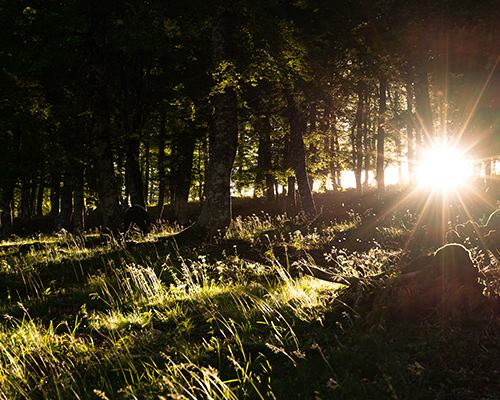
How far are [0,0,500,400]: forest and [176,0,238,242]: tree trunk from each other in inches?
1.9

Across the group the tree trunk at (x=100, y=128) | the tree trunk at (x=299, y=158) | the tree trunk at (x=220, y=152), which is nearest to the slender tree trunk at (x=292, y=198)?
the tree trunk at (x=299, y=158)

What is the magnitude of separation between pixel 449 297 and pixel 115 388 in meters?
3.71

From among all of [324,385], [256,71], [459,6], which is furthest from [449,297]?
[459,6]

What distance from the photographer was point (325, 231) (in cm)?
1170

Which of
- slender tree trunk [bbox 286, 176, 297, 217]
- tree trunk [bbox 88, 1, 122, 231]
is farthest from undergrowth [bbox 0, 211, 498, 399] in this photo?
slender tree trunk [bbox 286, 176, 297, 217]

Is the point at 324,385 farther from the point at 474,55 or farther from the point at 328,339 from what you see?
the point at 474,55

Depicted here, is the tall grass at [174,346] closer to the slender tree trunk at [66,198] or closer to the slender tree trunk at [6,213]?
the slender tree trunk at [66,198]

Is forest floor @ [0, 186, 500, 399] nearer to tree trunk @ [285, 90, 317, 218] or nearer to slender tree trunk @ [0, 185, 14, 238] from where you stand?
tree trunk @ [285, 90, 317, 218]

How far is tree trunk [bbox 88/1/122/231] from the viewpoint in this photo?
1112 centimetres

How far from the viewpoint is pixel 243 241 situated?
9680mm

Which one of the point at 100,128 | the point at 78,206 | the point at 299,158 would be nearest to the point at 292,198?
the point at 299,158

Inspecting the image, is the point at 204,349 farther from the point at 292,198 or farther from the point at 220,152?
the point at 292,198

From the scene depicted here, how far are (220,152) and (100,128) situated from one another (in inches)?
175

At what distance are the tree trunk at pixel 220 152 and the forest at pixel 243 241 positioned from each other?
0.05 metres
